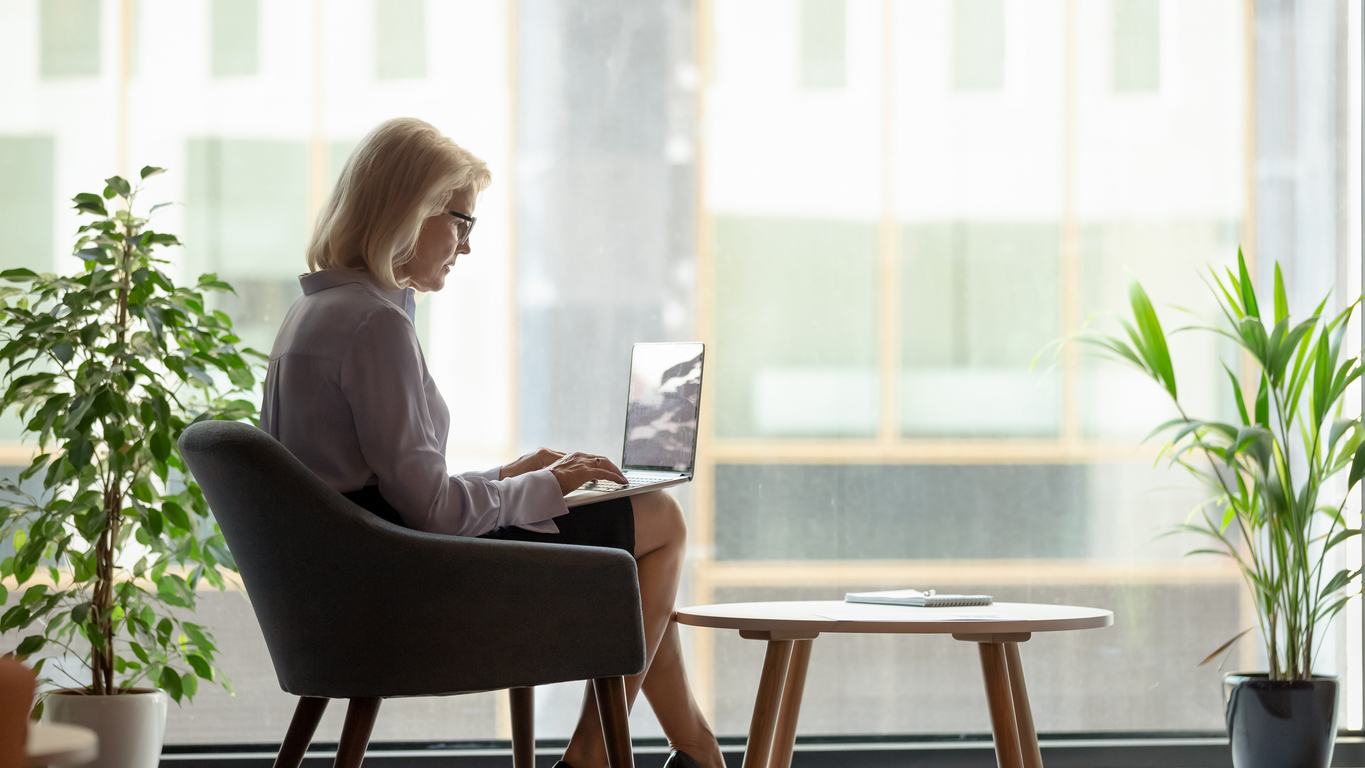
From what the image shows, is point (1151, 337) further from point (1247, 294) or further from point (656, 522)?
point (656, 522)

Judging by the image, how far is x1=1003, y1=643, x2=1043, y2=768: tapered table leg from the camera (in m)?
1.83

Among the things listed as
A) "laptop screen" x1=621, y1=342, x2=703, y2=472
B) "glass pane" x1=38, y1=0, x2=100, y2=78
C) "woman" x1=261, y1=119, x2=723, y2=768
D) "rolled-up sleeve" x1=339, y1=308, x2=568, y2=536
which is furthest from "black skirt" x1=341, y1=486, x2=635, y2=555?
"glass pane" x1=38, y1=0, x2=100, y2=78

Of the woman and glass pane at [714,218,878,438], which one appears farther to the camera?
glass pane at [714,218,878,438]

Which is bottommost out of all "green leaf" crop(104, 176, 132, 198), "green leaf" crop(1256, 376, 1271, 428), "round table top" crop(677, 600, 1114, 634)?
"round table top" crop(677, 600, 1114, 634)

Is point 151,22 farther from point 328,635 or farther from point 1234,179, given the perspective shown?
point 1234,179

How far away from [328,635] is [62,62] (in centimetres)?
188

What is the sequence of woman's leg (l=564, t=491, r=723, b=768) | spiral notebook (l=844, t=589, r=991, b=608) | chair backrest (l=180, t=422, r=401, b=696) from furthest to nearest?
woman's leg (l=564, t=491, r=723, b=768), spiral notebook (l=844, t=589, r=991, b=608), chair backrest (l=180, t=422, r=401, b=696)

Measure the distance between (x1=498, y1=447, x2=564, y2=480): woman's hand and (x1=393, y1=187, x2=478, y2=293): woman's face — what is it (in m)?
0.30

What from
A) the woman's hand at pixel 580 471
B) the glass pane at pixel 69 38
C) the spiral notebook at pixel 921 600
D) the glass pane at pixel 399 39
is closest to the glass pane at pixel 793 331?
the glass pane at pixel 399 39

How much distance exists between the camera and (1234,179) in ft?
9.81

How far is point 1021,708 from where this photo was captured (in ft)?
6.01

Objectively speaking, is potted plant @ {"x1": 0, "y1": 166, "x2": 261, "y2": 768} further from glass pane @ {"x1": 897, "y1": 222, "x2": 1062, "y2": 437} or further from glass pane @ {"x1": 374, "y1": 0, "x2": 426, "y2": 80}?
glass pane @ {"x1": 897, "y1": 222, "x2": 1062, "y2": 437}

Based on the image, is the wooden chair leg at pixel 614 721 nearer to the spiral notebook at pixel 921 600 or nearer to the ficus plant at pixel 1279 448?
the spiral notebook at pixel 921 600

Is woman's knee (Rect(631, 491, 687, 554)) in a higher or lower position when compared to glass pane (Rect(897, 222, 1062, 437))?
lower
